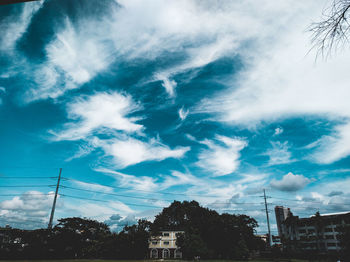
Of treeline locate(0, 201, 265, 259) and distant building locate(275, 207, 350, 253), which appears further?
distant building locate(275, 207, 350, 253)

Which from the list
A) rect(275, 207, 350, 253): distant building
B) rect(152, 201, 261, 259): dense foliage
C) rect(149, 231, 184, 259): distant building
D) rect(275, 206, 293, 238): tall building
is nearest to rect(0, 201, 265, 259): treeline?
rect(152, 201, 261, 259): dense foliage

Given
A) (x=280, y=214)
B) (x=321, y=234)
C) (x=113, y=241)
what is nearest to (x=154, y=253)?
(x=113, y=241)

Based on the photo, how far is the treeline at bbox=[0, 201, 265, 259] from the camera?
4541 cm

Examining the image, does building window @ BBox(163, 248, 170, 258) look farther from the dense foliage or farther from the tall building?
the tall building

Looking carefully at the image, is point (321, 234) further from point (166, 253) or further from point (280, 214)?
point (166, 253)

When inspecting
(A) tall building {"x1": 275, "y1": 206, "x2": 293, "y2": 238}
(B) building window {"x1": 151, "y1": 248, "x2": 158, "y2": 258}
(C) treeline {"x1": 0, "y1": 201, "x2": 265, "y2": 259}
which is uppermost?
(A) tall building {"x1": 275, "y1": 206, "x2": 293, "y2": 238}

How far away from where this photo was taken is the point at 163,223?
275ft

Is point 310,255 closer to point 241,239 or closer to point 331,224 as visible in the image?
point 241,239

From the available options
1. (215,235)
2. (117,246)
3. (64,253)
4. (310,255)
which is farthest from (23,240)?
(310,255)

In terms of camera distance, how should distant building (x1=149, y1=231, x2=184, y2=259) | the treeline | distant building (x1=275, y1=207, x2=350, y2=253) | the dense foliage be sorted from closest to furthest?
the treeline
the dense foliage
distant building (x1=149, y1=231, x2=184, y2=259)
distant building (x1=275, y1=207, x2=350, y2=253)

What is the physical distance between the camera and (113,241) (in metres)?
51.2

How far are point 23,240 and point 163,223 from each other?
48.2m

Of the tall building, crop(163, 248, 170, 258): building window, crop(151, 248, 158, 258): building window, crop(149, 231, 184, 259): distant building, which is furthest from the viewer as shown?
the tall building

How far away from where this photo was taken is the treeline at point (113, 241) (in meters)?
45.4
